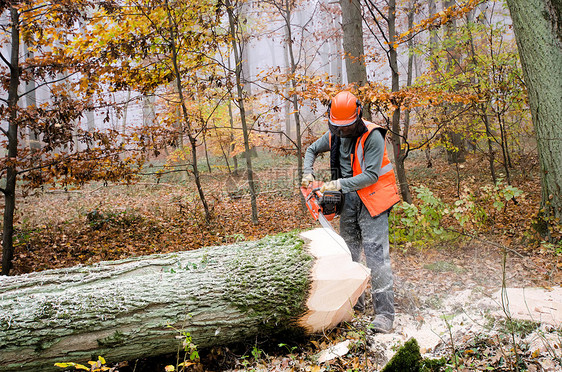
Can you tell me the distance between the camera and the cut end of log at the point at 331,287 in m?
2.80

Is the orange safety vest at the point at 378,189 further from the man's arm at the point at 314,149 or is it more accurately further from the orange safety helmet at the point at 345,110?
the man's arm at the point at 314,149

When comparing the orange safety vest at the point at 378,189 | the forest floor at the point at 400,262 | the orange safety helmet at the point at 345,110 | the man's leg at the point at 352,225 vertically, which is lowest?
the forest floor at the point at 400,262

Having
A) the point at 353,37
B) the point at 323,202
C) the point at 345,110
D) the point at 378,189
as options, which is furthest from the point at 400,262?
the point at 353,37

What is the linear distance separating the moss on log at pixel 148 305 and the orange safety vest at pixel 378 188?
0.78 meters

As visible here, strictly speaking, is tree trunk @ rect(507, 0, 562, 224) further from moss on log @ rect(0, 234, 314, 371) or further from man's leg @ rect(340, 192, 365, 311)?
moss on log @ rect(0, 234, 314, 371)

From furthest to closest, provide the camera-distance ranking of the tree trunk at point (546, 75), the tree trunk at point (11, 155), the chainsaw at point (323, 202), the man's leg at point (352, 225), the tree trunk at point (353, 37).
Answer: the tree trunk at point (353, 37) → the tree trunk at point (11, 155) → the tree trunk at point (546, 75) → the man's leg at point (352, 225) → the chainsaw at point (323, 202)

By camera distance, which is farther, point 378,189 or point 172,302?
point 378,189

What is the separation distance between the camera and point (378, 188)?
10.5 ft

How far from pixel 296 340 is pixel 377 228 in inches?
51.2

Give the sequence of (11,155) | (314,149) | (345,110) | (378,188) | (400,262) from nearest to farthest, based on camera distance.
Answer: (345,110) → (378,188) → (314,149) → (400,262) → (11,155)

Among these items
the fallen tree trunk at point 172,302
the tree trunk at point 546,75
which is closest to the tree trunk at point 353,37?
the tree trunk at point 546,75

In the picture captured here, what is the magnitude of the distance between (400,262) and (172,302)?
3.56 metres

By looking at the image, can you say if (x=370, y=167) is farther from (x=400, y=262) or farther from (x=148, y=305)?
(x=400, y=262)

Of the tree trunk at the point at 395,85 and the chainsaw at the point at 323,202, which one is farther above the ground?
the tree trunk at the point at 395,85
